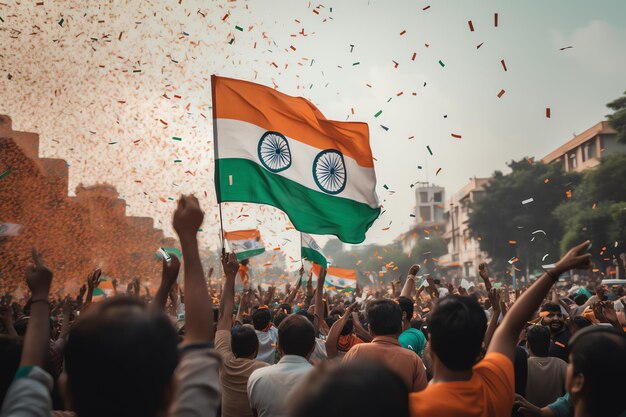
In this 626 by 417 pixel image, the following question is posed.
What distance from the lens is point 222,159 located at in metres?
8.08

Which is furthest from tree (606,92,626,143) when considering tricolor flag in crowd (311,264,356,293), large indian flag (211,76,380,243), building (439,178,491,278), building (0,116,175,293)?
building (439,178,491,278)

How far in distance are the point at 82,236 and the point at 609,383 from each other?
39269mm

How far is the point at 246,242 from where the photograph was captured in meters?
16.2

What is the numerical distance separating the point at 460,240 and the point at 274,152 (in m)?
106

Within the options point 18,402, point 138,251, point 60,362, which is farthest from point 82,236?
point 18,402

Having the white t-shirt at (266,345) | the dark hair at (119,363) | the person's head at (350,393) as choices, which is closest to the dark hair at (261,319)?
the white t-shirt at (266,345)

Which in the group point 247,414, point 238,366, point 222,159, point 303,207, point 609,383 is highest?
point 222,159

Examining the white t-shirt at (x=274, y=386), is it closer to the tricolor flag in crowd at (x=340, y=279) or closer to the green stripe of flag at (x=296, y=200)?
the green stripe of flag at (x=296, y=200)

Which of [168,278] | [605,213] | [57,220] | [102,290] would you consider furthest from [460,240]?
[168,278]

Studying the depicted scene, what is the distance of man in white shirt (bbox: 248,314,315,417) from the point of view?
4.29 meters

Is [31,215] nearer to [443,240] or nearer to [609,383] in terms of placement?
[609,383]

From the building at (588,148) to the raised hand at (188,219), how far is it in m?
60.1

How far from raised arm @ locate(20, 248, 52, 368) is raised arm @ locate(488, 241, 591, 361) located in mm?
2196

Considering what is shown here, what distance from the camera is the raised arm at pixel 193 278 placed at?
2553 millimetres
